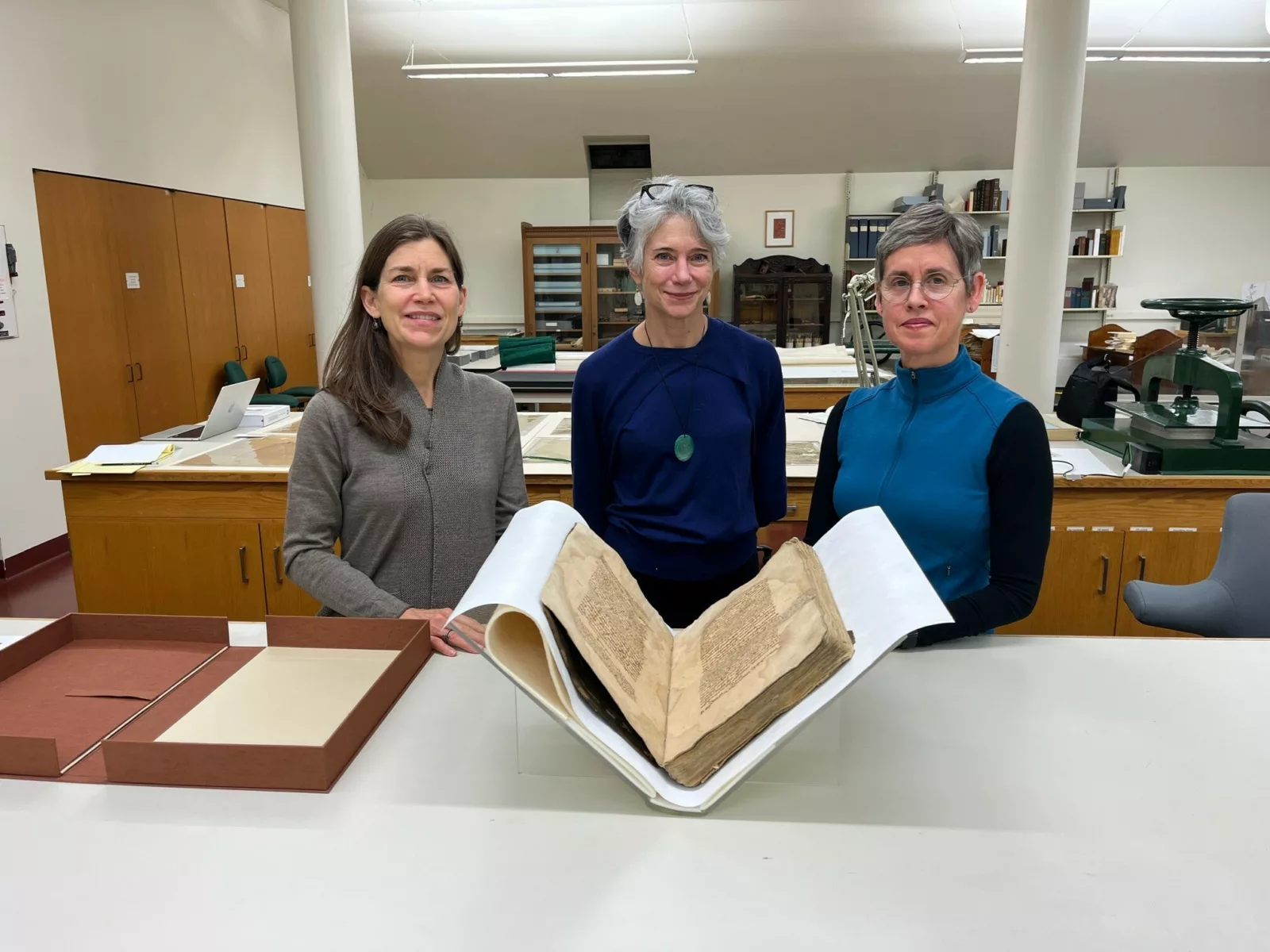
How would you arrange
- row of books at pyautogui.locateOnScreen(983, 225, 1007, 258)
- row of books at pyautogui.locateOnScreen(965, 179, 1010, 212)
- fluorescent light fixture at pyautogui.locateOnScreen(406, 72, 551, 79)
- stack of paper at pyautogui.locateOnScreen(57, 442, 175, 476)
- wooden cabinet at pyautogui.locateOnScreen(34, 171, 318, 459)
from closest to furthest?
1. stack of paper at pyautogui.locateOnScreen(57, 442, 175, 476)
2. wooden cabinet at pyautogui.locateOnScreen(34, 171, 318, 459)
3. fluorescent light fixture at pyautogui.locateOnScreen(406, 72, 551, 79)
4. row of books at pyautogui.locateOnScreen(965, 179, 1010, 212)
5. row of books at pyautogui.locateOnScreen(983, 225, 1007, 258)

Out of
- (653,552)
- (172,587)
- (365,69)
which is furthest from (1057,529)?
(365,69)

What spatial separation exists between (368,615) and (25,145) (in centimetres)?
453

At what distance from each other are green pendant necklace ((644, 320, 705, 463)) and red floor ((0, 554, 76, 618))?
3.28 meters

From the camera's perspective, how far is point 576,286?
29.2ft

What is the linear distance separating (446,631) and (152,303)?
5.41 meters

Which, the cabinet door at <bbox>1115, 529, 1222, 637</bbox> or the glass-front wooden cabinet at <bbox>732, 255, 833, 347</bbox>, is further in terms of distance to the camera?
the glass-front wooden cabinet at <bbox>732, 255, 833, 347</bbox>

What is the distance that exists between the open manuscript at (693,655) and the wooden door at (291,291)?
676 centimetres

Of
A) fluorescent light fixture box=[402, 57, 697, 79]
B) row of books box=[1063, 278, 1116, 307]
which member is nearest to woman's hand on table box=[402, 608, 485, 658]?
fluorescent light fixture box=[402, 57, 697, 79]

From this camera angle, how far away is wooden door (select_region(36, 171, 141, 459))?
15.6ft

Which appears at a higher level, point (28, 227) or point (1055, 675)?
point (28, 227)

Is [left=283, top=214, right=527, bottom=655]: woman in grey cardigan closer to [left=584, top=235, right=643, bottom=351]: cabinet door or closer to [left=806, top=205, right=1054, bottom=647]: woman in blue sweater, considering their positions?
[left=806, top=205, right=1054, bottom=647]: woman in blue sweater

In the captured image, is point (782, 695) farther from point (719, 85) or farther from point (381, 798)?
point (719, 85)

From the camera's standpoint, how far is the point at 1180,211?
866 cm

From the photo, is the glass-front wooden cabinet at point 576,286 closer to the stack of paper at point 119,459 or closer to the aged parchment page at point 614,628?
the stack of paper at point 119,459
